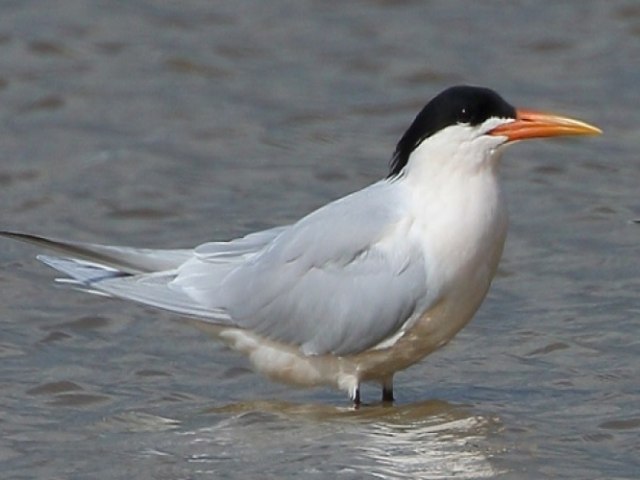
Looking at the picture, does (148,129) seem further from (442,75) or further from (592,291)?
(592,291)

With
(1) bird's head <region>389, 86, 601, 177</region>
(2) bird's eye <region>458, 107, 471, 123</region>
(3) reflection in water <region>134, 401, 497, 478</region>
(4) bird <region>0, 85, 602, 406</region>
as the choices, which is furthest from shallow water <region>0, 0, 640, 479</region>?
(2) bird's eye <region>458, 107, 471, 123</region>

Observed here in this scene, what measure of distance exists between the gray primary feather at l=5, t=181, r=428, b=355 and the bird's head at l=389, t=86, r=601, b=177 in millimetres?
259

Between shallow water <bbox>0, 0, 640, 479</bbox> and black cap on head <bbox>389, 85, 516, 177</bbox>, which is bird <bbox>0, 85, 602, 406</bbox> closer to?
black cap on head <bbox>389, 85, 516, 177</bbox>

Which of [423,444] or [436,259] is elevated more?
[436,259]

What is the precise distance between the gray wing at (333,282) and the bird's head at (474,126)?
10.7 inches

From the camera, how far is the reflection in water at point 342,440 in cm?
602

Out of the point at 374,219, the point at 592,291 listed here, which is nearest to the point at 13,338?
the point at 374,219

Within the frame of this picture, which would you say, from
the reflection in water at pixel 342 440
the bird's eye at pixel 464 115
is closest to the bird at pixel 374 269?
the bird's eye at pixel 464 115

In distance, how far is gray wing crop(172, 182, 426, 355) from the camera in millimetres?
6551

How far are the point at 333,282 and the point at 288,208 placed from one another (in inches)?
104

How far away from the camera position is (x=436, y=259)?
648 centimetres

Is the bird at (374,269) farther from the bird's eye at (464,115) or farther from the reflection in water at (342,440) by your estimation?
the reflection in water at (342,440)

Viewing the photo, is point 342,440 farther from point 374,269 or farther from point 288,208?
point 288,208

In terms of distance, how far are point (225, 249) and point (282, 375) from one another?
1.87ft
